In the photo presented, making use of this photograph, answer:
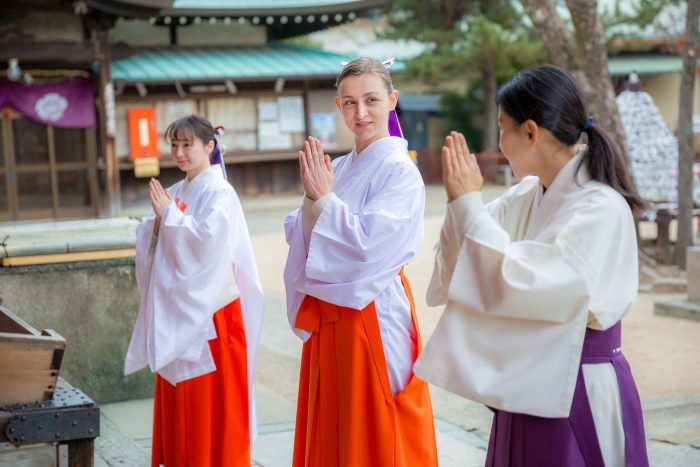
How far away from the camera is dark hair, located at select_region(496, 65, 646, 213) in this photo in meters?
2.11

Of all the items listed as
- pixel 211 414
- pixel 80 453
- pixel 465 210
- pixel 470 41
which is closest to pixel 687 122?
pixel 211 414

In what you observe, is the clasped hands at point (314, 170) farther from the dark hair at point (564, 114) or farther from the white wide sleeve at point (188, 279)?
the white wide sleeve at point (188, 279)

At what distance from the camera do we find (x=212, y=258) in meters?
3.76

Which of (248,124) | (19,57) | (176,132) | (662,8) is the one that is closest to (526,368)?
(176,132)

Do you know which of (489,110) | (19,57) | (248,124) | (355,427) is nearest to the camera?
(355,427)

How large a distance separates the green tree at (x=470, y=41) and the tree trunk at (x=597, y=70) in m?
9.45

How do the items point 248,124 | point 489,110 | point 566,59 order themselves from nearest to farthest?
1. point 566,59
2. point 248,124
3. point 489,110

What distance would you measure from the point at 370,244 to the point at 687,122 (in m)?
7.48

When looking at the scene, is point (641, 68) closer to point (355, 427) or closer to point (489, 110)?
point (489, 110)

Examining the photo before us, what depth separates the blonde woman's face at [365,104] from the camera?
2.95m

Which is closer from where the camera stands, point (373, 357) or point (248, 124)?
point (373, 357)

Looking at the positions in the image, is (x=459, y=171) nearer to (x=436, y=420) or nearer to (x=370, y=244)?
(x=370, y=244)

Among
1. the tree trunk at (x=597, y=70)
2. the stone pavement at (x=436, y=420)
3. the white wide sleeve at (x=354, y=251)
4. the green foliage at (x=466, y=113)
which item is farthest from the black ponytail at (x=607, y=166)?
the green foliage at (x=466, y=113)

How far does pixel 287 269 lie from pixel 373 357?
40cm
